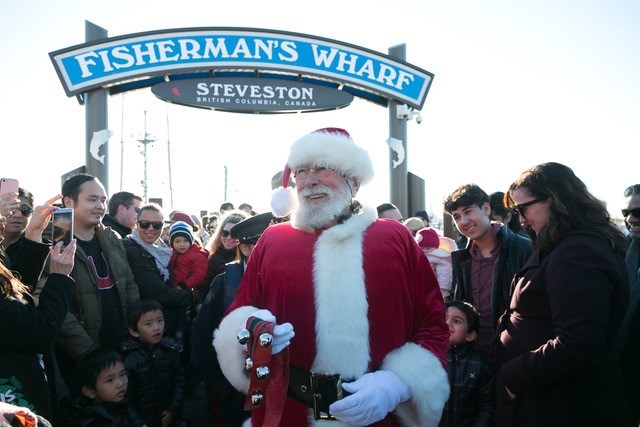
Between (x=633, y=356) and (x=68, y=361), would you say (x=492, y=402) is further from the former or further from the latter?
(x=68, y=361)

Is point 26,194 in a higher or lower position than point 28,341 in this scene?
higher

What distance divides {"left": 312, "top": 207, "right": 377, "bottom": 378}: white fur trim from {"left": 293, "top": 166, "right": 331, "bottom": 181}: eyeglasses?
30 cm

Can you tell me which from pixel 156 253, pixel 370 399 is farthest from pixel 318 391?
pixel 156 253

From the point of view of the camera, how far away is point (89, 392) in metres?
3.07

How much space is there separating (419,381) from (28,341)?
1.76m

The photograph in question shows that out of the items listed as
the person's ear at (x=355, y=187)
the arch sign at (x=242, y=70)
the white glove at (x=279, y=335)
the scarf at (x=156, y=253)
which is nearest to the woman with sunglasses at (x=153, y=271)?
the scarf at (x=156, y=253)

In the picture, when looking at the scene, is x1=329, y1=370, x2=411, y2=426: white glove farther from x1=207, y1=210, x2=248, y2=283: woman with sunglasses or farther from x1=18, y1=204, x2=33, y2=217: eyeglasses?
x1=207, y1=210, x2=248, y2=283: woman with sunglasses

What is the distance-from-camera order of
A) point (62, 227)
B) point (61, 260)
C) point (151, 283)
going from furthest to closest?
point (151, 283), point (62, 227), point (61, 260)

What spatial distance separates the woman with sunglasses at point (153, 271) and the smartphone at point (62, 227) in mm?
1299

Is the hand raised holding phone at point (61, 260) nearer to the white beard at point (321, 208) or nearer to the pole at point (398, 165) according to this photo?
the white beard at point (321, 208)

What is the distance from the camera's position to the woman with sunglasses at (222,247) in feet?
15.4

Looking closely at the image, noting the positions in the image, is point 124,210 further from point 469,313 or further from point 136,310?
point 469,313

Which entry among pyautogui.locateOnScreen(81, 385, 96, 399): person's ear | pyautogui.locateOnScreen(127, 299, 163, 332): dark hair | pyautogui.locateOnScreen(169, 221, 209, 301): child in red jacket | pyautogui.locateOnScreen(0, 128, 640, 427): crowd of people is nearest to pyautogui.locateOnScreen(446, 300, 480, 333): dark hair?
pyautogui.locateOnScreen(0, 128, 640, 427): crowd of people

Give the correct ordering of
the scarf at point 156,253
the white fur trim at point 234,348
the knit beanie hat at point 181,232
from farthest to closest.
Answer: the knit beanie hat at point 181,232 → the scarf at point 156,253 → the white fur trim at point 234,348
